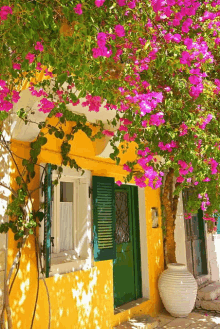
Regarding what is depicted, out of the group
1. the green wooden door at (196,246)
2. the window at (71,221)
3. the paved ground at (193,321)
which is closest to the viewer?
the window at (71,221)

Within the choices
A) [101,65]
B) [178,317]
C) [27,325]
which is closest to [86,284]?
[27,325]

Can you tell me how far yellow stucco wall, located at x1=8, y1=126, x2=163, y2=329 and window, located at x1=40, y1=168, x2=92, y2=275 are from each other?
7.7 inches

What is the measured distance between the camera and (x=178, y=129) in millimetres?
3234

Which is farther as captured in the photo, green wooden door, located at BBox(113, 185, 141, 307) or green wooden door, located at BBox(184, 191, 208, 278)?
green wooden door, located at BBox(184, 191, 208, 278)

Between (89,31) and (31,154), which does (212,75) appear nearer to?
(31,154)

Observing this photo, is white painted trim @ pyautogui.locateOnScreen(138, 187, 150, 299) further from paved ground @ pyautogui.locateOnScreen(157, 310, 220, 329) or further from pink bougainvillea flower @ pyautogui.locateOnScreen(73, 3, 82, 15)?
pink bougainvillea flower @ pyautogui.locateOnScreen(73, 3, 82, 15)

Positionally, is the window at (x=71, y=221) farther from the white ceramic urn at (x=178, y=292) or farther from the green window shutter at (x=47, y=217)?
the white ceramic urn at (x=178, y=292)

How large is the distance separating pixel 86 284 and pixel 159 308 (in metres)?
2.33

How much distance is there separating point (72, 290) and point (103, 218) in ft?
3.80

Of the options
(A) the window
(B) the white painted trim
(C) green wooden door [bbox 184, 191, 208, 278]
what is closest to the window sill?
(A) the window

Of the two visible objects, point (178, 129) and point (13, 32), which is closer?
point (13, 32)

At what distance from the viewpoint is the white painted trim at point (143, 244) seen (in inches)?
220

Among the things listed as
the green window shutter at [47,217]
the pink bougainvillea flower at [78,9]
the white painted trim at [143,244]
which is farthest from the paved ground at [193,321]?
the pink bougainvillea flower at [78,9]

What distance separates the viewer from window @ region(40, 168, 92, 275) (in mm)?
4103
